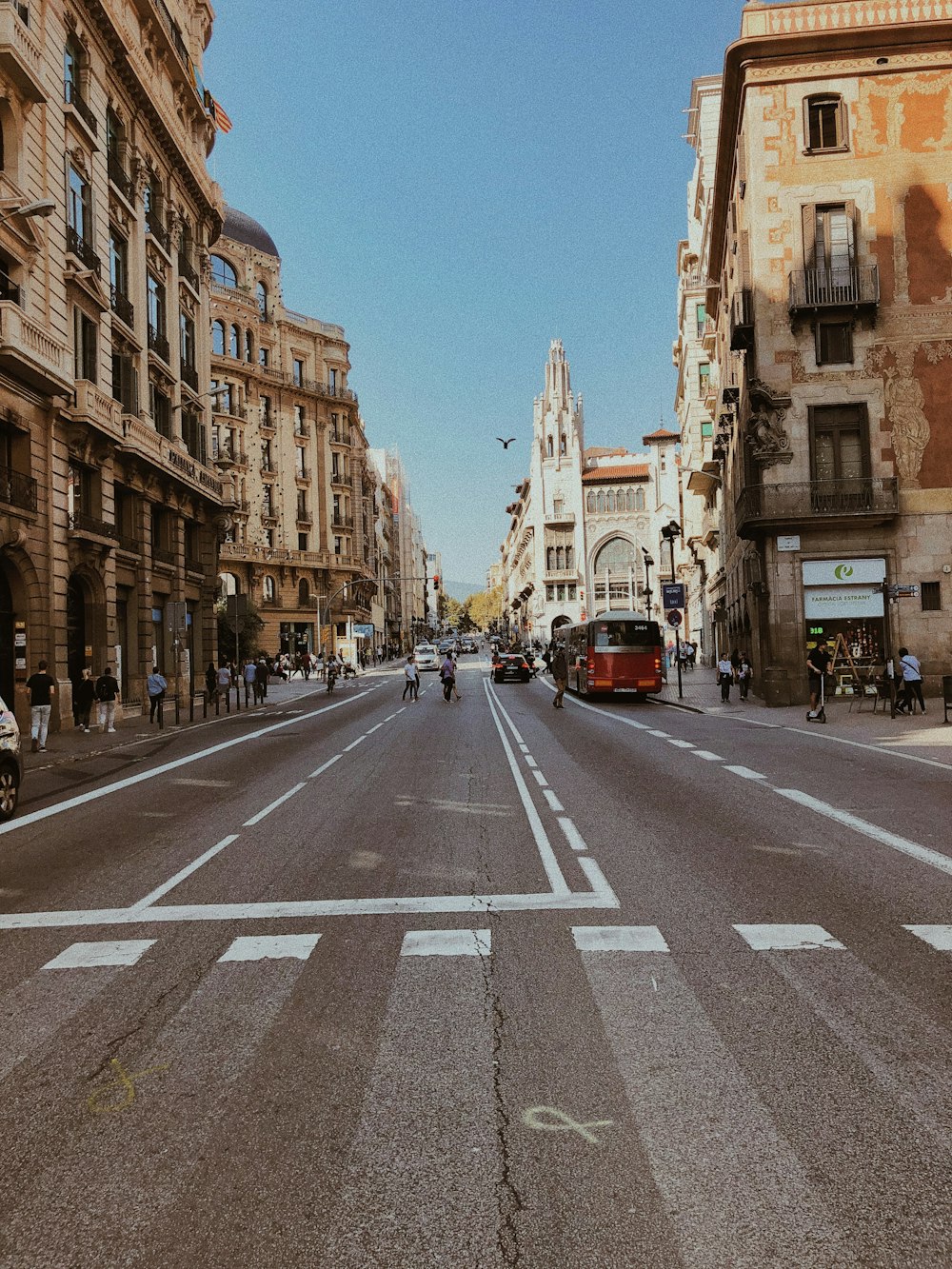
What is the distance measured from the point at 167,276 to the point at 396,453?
11507 centimetres

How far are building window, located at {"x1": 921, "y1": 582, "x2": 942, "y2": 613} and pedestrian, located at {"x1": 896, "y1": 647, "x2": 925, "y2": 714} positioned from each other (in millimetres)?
5810

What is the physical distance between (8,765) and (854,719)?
18759 millimetres

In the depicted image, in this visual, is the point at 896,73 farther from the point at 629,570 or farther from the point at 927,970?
the point at 629,570

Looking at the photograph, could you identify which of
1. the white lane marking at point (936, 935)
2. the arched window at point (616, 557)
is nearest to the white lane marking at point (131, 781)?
the white lane marking at point (936, 935)

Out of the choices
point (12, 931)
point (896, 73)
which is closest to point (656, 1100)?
point (12, 931)

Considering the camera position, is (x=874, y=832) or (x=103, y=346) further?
(x=103, y=346)

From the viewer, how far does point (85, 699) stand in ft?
82.9

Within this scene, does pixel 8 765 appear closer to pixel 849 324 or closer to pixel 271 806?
pixel 271 806

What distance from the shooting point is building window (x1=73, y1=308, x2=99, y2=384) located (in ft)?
93.0

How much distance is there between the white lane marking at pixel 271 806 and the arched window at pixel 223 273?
65660mm

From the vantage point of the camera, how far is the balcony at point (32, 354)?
22.4m

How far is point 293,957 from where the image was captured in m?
5.64

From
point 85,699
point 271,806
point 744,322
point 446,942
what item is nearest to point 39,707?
point 85,699

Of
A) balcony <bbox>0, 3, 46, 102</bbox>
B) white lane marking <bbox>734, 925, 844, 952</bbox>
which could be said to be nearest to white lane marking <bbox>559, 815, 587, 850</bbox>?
white lane marking <bbox>734, 925, 844, 952</bbox>
